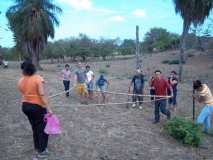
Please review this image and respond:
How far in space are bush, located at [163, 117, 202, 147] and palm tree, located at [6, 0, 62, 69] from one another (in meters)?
28.3

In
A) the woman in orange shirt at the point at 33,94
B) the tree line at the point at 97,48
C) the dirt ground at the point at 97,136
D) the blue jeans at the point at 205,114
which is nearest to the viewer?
the woman in orange shirt at the point at 33,94

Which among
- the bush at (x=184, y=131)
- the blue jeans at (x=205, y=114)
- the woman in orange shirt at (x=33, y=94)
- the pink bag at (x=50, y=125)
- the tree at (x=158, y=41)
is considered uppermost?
the tree at (x=158, y=41)

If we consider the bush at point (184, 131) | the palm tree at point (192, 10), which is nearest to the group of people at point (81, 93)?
the bush at point (184, 131)

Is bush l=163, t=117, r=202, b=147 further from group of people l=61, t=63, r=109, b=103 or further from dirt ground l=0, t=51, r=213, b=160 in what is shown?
group of people l=61, t=63, r=109, b=103

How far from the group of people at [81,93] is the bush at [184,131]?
2.52ft

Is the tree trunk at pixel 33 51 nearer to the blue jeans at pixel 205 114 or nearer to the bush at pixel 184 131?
the blue jeans at pixel 205 114

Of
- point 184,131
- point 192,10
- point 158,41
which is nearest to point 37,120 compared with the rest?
point 184,131

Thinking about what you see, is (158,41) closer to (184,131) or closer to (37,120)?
(184,131)

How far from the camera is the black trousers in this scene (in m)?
5.97

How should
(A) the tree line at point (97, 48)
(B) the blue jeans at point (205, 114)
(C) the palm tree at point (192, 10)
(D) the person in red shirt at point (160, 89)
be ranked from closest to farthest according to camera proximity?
1. (B) the blue jeans at point (205, 114)
2. (D) the person in red shirt at point (160, 89)
3. (C) the palm tree at point (192, 10)
4. (A) the tree line at point (97, 48)

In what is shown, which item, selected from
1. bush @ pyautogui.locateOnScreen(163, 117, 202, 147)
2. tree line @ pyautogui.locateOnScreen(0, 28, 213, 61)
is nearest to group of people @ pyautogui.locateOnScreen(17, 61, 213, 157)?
bush @ pyautogui.locateOnScreen(163, 117, 202, 147)

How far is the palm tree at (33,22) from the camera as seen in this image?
35.9 m

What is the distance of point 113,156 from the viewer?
24.5 ft

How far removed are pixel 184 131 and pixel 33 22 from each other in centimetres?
2920
